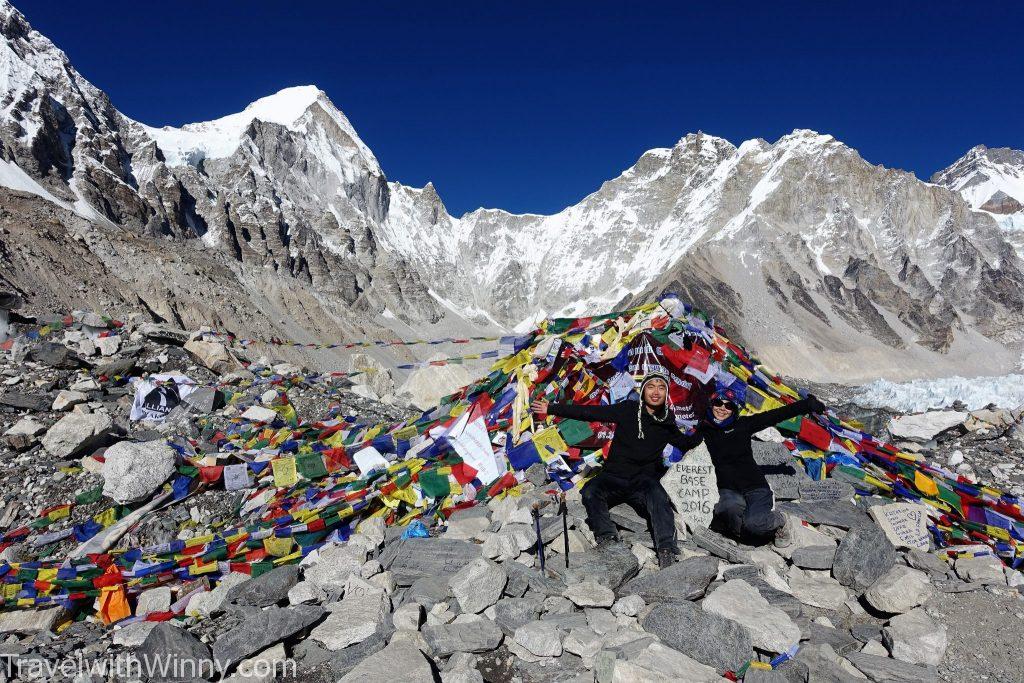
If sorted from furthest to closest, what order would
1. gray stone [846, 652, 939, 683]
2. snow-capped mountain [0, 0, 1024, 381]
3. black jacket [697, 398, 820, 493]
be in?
snow-capped mountain [0, 0, 1024, 381] → black jacket [697, 398, 820, 493] → gray stone [846, 652, 939, 683]

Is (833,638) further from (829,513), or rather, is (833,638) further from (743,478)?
(829,513)

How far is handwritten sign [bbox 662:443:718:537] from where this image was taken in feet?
16.4

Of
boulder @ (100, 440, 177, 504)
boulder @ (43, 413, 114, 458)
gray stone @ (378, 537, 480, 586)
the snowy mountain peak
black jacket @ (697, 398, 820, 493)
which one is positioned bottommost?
gray stone @ (378, 537, 480, 586)

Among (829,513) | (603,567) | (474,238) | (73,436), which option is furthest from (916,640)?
(474,238)

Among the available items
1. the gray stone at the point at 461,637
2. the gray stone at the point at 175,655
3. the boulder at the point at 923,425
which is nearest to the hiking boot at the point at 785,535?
the gray stone at the point at 461,637

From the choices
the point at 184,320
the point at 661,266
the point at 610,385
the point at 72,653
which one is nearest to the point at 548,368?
the point at 610,385

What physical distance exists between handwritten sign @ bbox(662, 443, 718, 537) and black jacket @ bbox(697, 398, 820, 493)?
116 millimetres

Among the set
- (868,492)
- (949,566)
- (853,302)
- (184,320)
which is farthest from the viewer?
(853,302)

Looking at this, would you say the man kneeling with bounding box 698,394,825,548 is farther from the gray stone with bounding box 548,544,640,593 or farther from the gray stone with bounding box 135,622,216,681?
the gray stone with bounding box 135,622,216,681

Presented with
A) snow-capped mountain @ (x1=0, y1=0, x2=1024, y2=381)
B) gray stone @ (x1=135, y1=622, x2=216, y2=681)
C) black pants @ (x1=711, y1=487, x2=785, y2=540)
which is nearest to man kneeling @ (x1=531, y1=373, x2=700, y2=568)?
black pants @ (x1=711, y1=487, x2=785, y2=540)

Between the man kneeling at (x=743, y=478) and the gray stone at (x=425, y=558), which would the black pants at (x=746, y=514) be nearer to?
the man kneeling at (x=743, y=478)

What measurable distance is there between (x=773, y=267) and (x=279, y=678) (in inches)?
3919

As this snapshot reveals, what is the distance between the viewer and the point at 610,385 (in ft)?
24.1

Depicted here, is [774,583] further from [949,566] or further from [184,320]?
[184,320]
